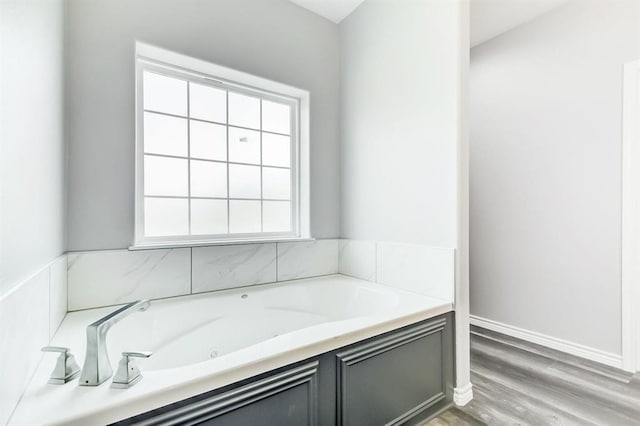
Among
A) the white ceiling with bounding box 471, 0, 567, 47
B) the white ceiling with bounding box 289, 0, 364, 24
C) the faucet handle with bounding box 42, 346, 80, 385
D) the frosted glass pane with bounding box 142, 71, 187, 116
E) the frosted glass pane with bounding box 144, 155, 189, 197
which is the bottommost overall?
the faucet handle with bounding box 42, 346, 80, 385

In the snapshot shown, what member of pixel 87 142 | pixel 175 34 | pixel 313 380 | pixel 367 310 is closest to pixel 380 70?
pixel 175 34

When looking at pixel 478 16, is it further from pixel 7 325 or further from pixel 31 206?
pixel 7 325

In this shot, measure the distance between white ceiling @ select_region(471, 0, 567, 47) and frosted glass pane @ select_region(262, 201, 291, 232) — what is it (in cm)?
227

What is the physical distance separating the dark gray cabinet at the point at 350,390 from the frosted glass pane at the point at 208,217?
4.15ft

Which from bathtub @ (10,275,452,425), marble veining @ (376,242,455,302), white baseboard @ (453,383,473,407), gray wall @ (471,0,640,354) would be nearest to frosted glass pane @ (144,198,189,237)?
bathtub @ (10,275,452,425)

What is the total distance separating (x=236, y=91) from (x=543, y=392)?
2831 mm

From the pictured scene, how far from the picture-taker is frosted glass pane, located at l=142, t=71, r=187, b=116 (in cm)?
183

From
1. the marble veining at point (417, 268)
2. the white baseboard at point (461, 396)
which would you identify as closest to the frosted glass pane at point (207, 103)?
the marble veining at point (417, 268)

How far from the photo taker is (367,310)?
192cm

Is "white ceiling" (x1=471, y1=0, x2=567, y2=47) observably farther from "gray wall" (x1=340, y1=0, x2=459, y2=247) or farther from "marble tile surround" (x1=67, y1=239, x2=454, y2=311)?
"marble tile surround" (x1=67, y1=239, x2=454, y2=311)

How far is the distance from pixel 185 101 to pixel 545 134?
284cm

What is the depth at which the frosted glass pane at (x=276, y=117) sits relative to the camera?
2.31 m

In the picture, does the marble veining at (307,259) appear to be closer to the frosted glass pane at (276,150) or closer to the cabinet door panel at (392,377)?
the frosted glass pane at (276,150)

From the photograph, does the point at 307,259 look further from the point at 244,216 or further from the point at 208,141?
the point at 208,141
